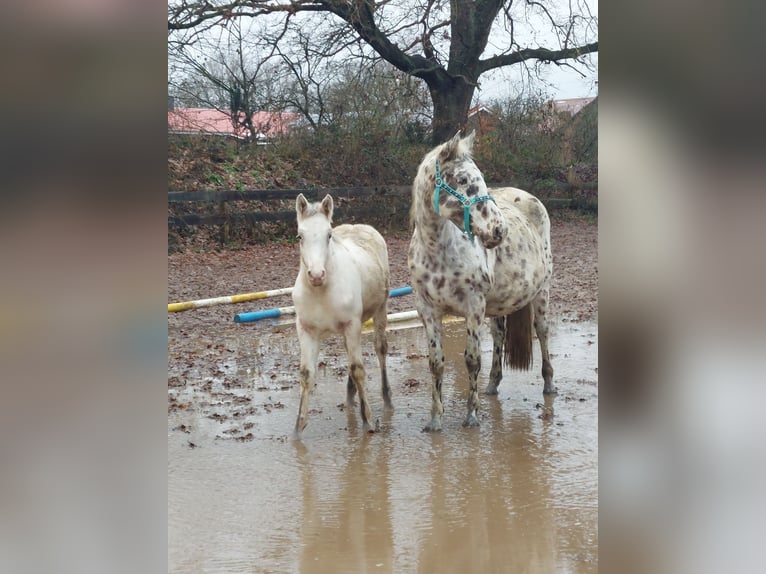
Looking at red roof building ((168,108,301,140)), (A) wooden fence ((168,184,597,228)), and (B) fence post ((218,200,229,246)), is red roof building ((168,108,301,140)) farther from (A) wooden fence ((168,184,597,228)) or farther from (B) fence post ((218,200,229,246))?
(B) fence post ((218,200,229,246))

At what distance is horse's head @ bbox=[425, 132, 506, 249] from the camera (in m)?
4.98

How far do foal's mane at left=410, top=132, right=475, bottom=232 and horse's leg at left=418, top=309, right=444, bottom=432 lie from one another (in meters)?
0.73

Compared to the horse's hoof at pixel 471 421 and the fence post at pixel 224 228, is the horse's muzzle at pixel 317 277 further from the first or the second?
the fence post at pixel 224 228

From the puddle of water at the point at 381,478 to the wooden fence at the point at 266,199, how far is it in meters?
7.16

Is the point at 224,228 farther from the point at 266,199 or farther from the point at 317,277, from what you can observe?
the point at 317,277

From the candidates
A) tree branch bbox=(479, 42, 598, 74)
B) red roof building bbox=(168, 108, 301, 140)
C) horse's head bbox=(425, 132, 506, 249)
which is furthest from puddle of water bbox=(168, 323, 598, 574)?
tree branch bbox=(479, 42, 598, 74)

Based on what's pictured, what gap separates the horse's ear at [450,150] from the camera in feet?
16.6

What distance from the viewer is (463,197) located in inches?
197

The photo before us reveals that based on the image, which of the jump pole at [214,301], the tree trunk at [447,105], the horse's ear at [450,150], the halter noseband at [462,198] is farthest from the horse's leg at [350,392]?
the tree trunk at [447,105]

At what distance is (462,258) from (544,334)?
4.77ft
